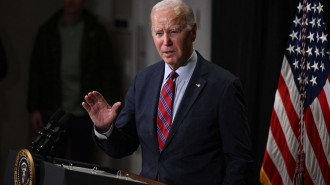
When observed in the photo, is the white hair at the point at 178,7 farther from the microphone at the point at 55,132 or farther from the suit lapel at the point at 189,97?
the microphone at the point at 55,132

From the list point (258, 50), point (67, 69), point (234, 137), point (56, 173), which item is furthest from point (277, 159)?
point (67, 69)

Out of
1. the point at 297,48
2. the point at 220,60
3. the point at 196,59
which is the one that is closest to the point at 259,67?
the point at 220,60

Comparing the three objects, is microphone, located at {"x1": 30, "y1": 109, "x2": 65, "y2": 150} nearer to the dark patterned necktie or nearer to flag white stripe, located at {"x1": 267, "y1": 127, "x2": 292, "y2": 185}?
the dark patterned necktie

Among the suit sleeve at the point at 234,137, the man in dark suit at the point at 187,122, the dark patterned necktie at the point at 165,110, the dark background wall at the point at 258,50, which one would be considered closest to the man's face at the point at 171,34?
the man in dark suit at the point at 187,122

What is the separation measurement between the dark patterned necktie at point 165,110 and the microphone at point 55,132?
373mm

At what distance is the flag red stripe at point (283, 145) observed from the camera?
3.60m

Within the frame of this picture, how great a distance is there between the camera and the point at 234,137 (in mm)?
2312

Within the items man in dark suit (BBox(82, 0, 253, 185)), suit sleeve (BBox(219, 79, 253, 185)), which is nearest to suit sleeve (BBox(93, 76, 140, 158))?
man in dark suit (BBox(82, 0, 253, 185))

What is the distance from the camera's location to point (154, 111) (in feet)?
7.98

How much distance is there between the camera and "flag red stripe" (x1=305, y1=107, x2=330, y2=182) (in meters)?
3.47

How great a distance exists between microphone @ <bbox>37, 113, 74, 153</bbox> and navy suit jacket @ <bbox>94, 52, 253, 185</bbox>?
0.20 m

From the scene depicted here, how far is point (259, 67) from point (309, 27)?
30.2 inches

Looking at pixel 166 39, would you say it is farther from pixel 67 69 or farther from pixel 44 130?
pixel 67 69

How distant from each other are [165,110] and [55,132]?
470mm
